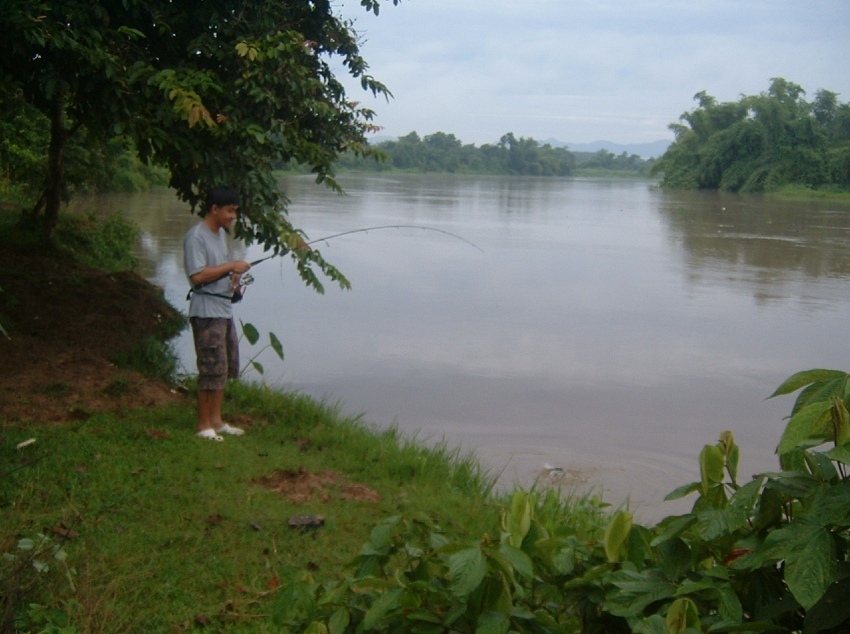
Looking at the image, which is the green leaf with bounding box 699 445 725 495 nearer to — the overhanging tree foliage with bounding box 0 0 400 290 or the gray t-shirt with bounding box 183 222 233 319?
the gray t-shirt with bounding box 183 222 233 319

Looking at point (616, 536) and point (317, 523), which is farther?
point (317, 523)

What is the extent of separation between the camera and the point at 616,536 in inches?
80.6

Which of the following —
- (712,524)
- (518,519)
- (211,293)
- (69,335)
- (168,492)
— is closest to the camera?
(712,524)

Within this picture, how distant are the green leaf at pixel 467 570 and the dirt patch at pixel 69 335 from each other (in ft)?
14.7

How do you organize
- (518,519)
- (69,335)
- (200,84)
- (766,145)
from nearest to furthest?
(518,519) < (200,84) < (69,335) < (766,145)

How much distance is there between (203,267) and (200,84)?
146 cm

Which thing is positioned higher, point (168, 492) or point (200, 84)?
point (200, 84)

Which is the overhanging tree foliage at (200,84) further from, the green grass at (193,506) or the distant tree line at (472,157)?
the distant tree line at (472,157)

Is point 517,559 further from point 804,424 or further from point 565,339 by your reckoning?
point 565,339

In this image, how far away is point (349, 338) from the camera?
10.7 m

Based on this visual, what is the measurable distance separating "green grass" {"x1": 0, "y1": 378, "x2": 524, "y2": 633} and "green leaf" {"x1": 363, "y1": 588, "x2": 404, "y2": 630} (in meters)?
0.55

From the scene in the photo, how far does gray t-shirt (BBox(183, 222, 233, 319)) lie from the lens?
5.77 metres

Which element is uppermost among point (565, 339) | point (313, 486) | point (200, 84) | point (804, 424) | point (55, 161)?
point (200, 84)

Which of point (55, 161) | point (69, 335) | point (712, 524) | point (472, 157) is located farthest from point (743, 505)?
point (472, 157)
